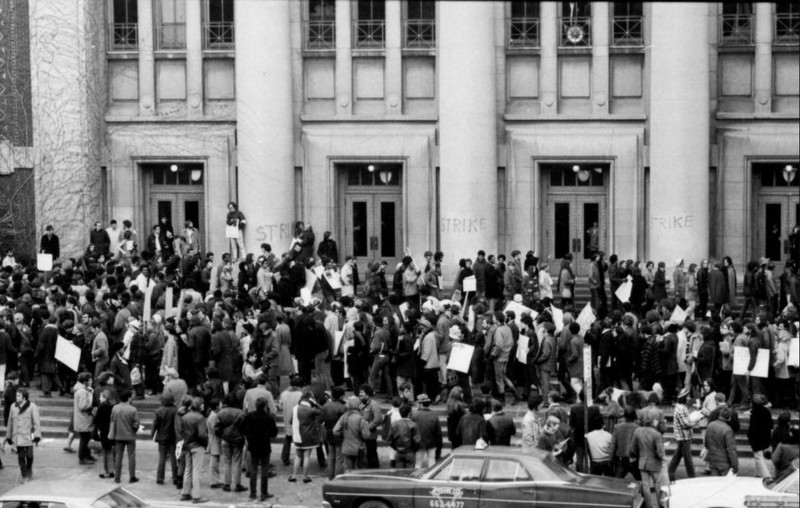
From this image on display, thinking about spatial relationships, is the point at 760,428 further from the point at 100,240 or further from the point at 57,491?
the point at 100,240

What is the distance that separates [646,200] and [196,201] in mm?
13056

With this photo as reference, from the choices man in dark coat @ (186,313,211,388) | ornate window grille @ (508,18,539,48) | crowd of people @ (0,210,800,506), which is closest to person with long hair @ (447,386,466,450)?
crowd of people @ (0,210,800,506)

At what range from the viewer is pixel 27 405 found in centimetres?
2341

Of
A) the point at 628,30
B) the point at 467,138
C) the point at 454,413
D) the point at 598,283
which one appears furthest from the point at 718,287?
the point at 454,413

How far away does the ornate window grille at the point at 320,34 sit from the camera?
38.9 m

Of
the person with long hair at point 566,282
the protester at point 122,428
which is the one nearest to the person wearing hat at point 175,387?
the protester at point 122,428

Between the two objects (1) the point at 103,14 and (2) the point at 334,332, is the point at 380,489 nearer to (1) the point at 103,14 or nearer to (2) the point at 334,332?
(2) the point at 334,332

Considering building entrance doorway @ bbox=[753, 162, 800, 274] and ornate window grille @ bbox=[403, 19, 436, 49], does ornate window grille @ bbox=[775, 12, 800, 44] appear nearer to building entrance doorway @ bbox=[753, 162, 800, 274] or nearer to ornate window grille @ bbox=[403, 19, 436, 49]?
building entrance doorway @ bbox=[753, 162, 800, 274]

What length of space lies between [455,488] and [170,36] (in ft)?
78.2

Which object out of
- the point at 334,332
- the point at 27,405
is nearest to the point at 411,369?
the point at 334,332

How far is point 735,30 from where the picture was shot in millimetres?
37500

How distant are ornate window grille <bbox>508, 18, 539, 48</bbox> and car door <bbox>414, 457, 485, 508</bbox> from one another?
20897mm

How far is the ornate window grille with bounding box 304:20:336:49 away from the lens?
38.9 meters

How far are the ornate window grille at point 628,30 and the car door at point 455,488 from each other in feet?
69.0
